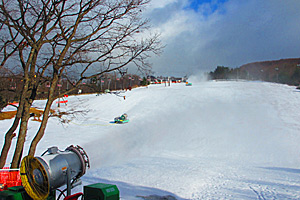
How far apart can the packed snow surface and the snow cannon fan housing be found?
5.50 meters

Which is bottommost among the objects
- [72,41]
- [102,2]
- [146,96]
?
[146,96]

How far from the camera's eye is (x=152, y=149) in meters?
22.3

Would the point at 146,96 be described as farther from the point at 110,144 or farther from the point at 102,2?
the point at 102,2

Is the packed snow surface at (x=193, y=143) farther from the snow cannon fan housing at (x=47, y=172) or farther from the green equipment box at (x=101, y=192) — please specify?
the green equipment box at (x=101, y=192)

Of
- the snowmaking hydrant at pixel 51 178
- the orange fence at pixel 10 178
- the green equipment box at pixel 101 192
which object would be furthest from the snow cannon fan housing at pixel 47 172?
the orange fence at pixel 10 178

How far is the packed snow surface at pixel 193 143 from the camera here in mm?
11789

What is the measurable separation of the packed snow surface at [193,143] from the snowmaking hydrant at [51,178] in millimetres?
5488

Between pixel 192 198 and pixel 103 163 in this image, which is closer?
pixel 192 198

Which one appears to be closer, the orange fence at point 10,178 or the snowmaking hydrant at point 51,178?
the snowmaking hydrant at point 51,178

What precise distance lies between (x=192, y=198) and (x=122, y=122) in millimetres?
23955

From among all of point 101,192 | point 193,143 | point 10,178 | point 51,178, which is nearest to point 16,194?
point 51,178

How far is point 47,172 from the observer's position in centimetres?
456

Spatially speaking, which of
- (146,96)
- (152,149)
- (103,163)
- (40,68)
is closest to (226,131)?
(152,149)

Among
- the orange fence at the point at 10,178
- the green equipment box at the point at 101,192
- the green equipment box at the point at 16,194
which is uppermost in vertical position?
the green equipment box at the point at 101,192
